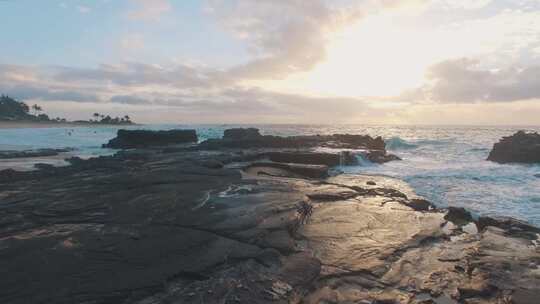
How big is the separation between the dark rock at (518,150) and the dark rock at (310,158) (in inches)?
612

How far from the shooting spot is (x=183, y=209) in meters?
11.1

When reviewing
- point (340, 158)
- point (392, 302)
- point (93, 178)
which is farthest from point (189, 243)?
point (340, 158)

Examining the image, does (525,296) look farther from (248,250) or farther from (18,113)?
(18,113)

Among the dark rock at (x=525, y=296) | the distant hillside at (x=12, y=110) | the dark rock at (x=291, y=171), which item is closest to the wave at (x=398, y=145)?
the dark rock at (x=291, y=171)

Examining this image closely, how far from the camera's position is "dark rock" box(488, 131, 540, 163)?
3300 cm

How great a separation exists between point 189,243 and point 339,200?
6634 millimetres

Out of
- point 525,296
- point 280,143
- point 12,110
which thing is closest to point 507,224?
point 525,296

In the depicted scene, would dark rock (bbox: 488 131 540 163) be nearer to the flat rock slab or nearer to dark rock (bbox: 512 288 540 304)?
the flat rock slab

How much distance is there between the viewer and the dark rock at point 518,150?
33.0 m

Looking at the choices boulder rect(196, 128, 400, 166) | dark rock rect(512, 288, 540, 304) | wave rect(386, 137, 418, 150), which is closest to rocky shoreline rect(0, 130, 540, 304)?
dark rock rect(512, 288, 540, 304)

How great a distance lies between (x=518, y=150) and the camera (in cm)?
3409

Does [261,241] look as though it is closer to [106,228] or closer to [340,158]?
[106,228]

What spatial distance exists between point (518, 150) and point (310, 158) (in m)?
20.4

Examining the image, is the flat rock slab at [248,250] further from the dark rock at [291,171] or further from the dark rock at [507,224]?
the dark rock at [291,171]
